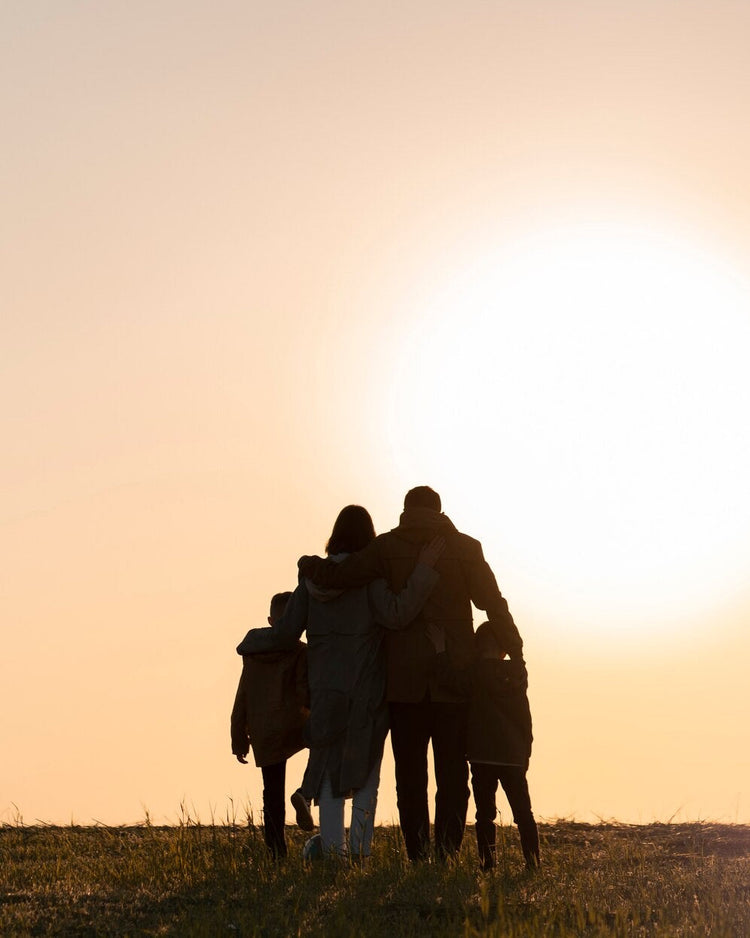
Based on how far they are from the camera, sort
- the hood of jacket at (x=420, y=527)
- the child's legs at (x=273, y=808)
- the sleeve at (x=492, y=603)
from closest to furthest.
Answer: the sleeve at (x=492, y=603)
the hood of jacket at (x=420, y=527)
the child's legs at (x=273, y=808)

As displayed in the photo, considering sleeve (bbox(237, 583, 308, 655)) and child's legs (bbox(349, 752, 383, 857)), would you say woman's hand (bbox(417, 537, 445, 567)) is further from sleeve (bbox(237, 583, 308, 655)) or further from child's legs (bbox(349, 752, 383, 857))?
child's legs (bbox(349, 752, 383, 857))

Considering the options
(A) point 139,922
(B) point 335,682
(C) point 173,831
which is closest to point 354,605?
(B) point 335,682

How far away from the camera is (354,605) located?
942cm

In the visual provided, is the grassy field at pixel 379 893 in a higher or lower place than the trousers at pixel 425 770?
lower

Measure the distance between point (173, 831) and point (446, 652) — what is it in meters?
4.13

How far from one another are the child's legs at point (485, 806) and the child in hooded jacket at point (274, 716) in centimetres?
126

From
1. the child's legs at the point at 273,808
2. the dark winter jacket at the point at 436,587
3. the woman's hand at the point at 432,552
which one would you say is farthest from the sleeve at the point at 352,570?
the child's legs at the point at 273,808

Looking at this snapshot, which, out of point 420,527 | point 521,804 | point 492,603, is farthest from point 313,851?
point 420,527

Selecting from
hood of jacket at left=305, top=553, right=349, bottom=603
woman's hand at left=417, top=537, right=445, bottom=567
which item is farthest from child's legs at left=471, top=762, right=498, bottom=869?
hood of jacket at left=305, top=553, right=349, bottom=603

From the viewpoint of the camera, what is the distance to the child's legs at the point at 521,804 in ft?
29.2

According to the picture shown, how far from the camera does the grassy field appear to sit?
7.47m

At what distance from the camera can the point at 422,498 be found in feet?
30.9

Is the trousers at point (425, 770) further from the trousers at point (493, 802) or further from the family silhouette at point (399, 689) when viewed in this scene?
the trousers at point (493, 802)

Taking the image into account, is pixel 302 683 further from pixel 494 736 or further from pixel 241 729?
pixel 494 736
